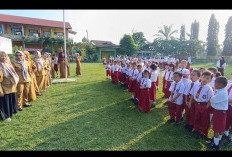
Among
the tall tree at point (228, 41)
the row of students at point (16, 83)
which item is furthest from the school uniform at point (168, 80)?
the tall tree at point (228, 41)

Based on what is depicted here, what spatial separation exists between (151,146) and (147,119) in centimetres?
135

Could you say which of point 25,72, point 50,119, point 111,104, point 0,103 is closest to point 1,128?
point 0,103

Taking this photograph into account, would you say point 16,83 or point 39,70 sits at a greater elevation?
point 39,70

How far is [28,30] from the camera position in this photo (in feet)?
104

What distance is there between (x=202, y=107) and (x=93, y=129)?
2.45 m

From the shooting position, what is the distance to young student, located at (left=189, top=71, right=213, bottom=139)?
140 inches

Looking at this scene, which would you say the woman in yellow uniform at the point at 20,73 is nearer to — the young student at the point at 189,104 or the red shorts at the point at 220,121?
the young student at the point at 189,104

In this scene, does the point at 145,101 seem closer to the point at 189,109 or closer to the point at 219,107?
the point at 189,109

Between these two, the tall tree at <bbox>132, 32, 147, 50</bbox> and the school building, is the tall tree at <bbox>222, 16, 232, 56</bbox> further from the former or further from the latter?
the school building

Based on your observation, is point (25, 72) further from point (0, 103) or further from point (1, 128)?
point (1, 128)

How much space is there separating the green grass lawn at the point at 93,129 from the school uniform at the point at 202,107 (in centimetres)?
29

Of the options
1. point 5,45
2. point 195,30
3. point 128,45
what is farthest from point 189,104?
point 195,30

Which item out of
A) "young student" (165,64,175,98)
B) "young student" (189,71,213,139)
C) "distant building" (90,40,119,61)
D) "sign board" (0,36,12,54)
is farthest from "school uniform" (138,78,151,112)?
"distant building" (90,40,119,61)

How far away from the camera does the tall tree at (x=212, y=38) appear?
40.9 metres
